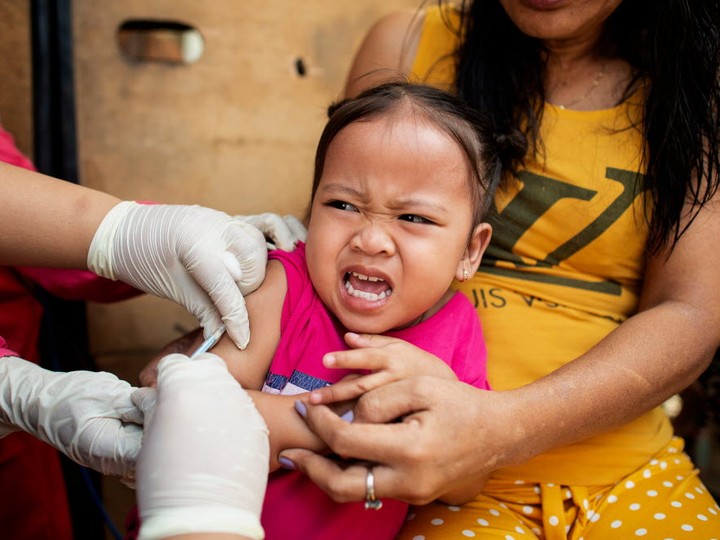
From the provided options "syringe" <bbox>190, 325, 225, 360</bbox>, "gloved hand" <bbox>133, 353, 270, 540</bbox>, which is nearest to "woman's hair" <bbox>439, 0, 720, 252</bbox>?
"syringe" <bbox>190, 325, 225, 360</bbox>

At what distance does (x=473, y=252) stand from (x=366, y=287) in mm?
278

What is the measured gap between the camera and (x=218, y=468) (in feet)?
3.04

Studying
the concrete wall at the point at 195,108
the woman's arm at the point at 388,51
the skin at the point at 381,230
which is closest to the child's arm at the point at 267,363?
the skin at the point at 381,230

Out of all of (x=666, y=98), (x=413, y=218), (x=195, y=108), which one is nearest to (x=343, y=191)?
(x=413, y=218)

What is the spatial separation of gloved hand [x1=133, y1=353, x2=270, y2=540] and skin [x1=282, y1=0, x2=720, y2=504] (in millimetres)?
116

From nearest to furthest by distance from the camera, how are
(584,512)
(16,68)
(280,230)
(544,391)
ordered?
(544,391), (584,512), (280,230), (16,68)

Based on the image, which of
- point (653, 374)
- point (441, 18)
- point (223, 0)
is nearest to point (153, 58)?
point (223, 0)

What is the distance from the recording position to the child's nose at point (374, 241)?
45.6 inches

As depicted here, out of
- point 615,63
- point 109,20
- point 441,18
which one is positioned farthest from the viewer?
point 109,20

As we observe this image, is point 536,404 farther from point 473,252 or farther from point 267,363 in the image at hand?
point 267,363

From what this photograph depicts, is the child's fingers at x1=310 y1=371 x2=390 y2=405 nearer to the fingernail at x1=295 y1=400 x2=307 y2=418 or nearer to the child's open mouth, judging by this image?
the fingernail at x1=295 y1=400 x2=307 y2=418

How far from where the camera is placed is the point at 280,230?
1430 millimetres

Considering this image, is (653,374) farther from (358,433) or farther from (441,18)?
(441,18)

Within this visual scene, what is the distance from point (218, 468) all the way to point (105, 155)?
1.41 metres
